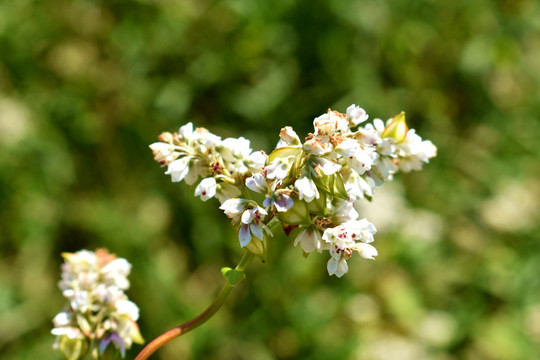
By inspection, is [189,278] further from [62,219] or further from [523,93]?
[523,93]

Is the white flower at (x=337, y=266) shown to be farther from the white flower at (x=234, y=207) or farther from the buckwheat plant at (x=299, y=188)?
the white flower at (x=234, y=207)

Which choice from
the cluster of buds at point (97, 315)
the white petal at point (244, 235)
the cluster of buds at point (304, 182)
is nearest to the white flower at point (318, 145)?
the cluster of buds at point (304, 182)

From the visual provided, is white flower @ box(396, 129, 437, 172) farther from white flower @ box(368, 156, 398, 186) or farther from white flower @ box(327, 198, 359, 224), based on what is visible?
white flower @ box(327, 198, 359, 224)

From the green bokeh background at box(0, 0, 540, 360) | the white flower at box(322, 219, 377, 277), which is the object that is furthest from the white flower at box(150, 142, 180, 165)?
the green bokeh background at box(0, 0, 540, 360)

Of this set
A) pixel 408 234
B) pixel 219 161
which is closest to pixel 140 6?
pixel 408 234

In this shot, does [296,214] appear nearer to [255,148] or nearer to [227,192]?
[227,192]

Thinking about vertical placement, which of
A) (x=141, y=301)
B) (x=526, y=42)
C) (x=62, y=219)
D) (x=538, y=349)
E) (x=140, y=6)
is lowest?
(x=538, y=349)
